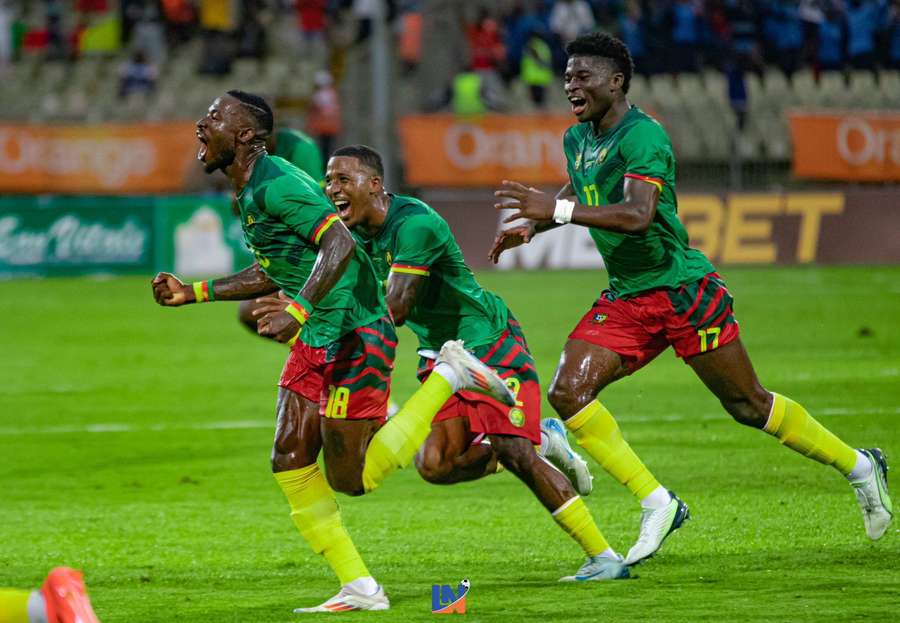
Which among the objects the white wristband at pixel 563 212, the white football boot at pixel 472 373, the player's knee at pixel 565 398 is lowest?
the player's knee at pixel 565 398

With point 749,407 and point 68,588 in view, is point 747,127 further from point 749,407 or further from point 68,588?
point 68,588

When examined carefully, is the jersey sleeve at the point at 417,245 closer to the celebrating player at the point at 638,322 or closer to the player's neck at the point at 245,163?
the celebrating player at the point at 638,322

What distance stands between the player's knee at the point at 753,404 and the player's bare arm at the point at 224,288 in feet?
7.23

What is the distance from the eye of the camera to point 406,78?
93.0 feet

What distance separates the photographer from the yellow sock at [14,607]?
4.57 metres

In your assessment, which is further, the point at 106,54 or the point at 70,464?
the point at 106,54

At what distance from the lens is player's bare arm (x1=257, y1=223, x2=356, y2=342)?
607 centimetres

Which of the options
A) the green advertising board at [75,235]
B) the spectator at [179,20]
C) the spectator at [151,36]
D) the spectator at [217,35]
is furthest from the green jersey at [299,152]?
the spectator at [179,20]

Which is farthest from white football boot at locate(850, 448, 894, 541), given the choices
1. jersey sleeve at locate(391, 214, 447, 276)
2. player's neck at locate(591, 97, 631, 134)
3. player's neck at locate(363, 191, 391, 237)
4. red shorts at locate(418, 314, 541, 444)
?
player's neck at locate(363, 191, 391, 237)

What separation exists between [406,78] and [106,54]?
245 inches

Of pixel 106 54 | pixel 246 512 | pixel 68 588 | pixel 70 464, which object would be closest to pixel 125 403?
pixel 70 464

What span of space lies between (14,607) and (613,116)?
3863 mm

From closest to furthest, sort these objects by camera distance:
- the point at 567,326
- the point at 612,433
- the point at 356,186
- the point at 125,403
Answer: the point at 356,186 → the point at 612,433 → the point at 125,403 → the point at 567,326

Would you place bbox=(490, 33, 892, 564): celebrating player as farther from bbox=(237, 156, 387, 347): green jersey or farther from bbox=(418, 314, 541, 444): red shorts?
bbox=(237, 156, 387, 347): green jersey
